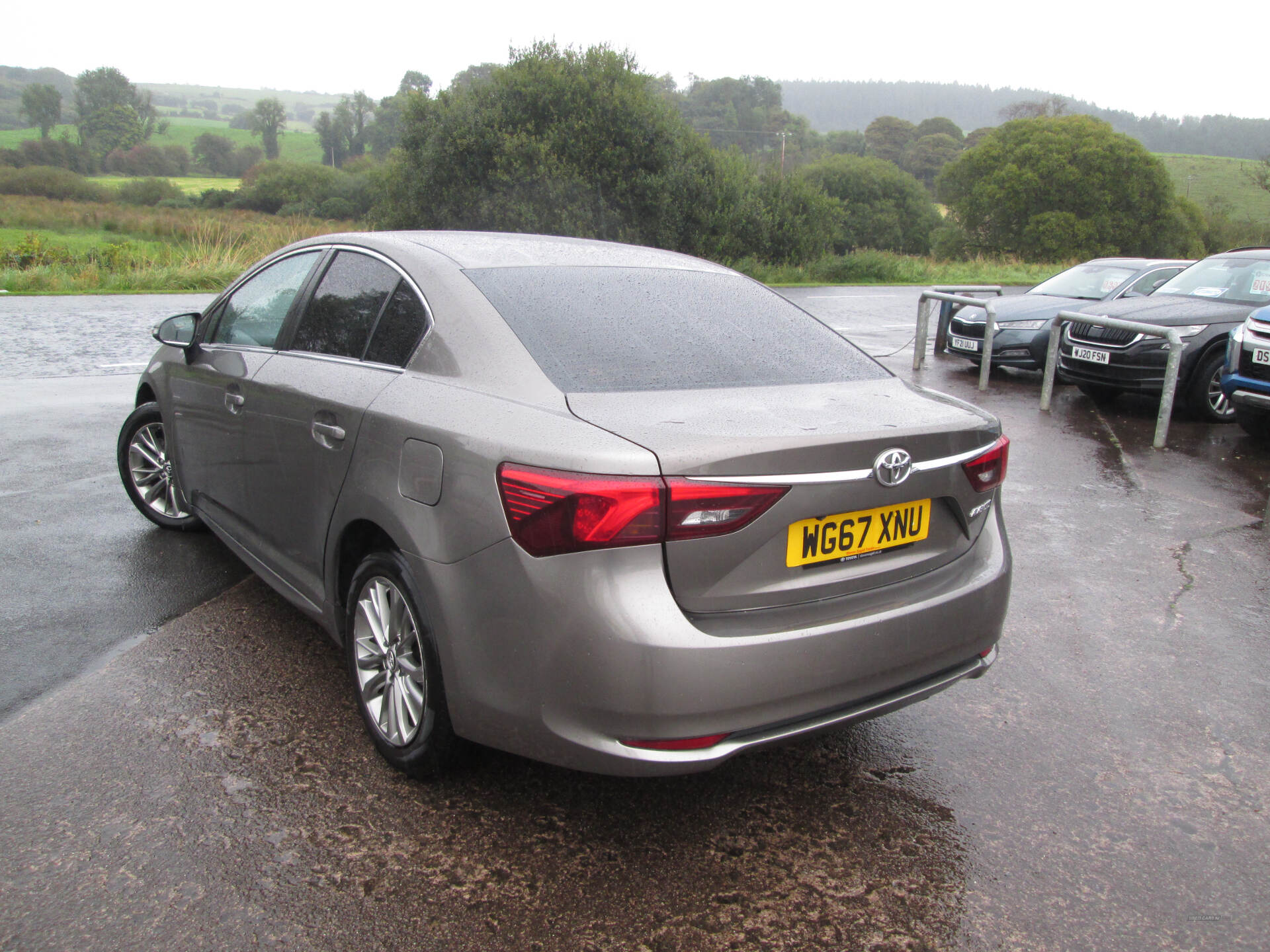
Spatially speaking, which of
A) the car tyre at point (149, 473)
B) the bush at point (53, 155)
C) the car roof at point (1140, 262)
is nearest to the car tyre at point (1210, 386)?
the car roof at point (1140, 262)

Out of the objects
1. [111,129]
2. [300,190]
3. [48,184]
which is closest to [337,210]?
[300,190]

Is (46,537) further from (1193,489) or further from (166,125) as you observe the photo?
(166,125)

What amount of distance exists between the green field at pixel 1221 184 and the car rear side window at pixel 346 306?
9849cm

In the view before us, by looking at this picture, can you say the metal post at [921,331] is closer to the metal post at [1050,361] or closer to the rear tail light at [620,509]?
the metal post at [1050,361]

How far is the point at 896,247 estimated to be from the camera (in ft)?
261

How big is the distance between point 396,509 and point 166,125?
458 ft

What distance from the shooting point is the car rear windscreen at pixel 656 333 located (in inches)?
110

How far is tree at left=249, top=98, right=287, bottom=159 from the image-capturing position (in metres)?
128

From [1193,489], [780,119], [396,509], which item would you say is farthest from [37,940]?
[780,119]

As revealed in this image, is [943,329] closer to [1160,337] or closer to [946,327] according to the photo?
[946,327]

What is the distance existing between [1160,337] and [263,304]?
768 cm

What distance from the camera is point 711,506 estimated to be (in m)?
2.30

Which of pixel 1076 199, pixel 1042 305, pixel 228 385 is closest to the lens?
pixel 228 385

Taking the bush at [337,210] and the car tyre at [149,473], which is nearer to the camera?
the car tyre at [149,473]
